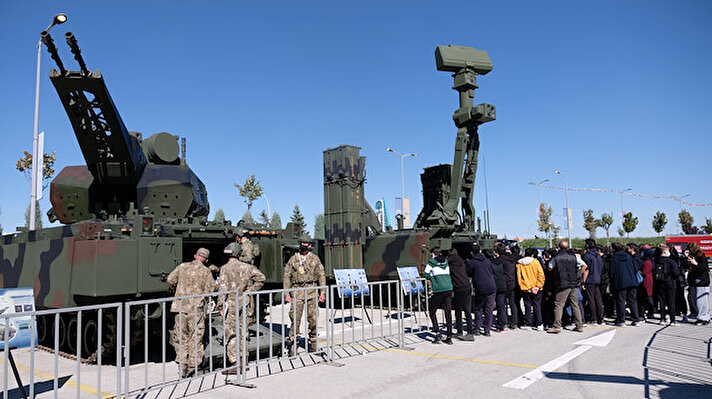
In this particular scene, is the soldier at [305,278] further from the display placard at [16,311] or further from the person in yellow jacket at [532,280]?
the person in yellow jacket at [532,280]

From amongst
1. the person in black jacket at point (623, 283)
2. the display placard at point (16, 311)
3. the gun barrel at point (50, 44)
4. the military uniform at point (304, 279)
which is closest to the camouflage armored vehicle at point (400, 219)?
the person in black jacket at point (623, 283)

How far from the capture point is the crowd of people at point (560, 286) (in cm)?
880

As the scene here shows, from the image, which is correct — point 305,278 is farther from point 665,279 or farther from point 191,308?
point 665,279

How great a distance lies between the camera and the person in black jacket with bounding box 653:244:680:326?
1098 cm

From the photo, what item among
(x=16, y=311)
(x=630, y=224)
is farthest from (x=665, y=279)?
(x=630, y=224)

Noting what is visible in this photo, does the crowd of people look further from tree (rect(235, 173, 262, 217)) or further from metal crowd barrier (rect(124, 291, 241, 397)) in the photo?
tree (rect(235, 173, 262, 217))

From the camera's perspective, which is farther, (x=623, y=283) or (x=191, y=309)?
(x=623, y=283)

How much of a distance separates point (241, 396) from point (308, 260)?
104 inches

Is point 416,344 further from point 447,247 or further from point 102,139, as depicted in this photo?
point 102,139

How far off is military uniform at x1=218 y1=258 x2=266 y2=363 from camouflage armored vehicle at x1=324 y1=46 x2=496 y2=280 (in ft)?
21.5

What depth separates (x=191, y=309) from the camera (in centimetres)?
655

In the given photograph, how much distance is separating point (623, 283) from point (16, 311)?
34.5 feet

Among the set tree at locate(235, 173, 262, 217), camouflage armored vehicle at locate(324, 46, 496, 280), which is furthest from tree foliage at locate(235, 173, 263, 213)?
camouflage armored vehicle at locate(324, 46, 496, 280)

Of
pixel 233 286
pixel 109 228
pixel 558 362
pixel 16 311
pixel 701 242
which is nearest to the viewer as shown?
pixel 16 311
